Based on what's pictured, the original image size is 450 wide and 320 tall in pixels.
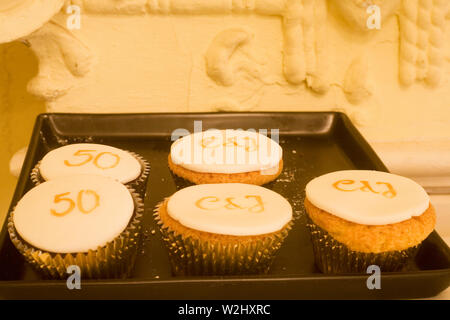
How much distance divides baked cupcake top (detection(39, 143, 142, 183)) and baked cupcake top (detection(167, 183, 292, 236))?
0.19 meters

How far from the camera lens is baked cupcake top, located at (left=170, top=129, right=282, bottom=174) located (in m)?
1.18

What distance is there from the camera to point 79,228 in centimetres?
92

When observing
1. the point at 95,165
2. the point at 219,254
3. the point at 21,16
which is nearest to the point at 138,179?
the point at 95,165

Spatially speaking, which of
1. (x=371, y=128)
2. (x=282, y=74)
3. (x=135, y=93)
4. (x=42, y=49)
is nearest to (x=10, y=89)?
(x=42, y=49)

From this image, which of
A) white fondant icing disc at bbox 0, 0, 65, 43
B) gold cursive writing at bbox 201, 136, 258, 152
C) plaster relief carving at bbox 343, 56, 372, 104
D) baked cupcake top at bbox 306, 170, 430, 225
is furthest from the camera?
plaster relief carving at bbox 343, 56, 372, 104

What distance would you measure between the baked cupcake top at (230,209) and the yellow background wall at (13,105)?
3.05ft

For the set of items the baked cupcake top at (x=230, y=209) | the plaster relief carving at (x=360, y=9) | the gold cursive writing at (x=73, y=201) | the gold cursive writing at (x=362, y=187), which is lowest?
the baked cupcake top at (x=230, y=209)

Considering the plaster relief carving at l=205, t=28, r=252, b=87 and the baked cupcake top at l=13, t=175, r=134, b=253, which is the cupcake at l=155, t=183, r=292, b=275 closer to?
the baked cupcake top at l=13, t=175, r=134, b=253

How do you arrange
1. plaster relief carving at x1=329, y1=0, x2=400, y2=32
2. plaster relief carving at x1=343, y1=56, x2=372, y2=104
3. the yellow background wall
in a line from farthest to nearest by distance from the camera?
the yellow background wall < plaster relief carving at x1=343, y1=56, x2=372, y2=104 < plaster relief carving at x1=329, y1=0, x2=400, y2=32

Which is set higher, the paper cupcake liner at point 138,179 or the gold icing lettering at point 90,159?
the gold icing lettering at point 90,159

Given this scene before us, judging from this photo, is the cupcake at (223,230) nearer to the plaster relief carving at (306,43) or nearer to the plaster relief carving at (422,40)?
the plaster relief carving at (306,43)

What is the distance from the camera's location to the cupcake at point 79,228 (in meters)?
0.90

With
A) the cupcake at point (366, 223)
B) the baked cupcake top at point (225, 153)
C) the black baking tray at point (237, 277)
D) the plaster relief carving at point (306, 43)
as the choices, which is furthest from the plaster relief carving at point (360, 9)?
the cupcake at point (366, 223)

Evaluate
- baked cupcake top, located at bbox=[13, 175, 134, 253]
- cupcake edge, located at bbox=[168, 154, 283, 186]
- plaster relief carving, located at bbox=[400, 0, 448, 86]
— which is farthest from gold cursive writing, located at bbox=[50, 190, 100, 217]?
plaster relief carving, located at bbox=[400, 0, 448, 86]
